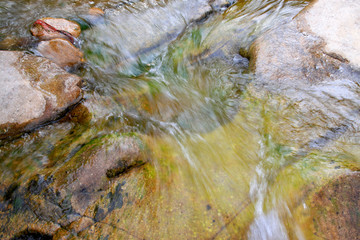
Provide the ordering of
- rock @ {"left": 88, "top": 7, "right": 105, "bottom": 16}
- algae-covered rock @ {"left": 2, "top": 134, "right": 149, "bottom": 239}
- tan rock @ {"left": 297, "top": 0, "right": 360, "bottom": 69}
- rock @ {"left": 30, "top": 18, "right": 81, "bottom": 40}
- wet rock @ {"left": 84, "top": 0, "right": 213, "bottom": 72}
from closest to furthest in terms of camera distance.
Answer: algae-covered rock @ {"left": 2, "top": 134, "right": 149, "bottom": 239} → tan rock @ {"left": 297, "top": 0, "right": 360, "bottom": 69} → rock @ {"left": 30, "top": 18, "right": 81, "bottom": 40} → wet rock @ {"left": 84, "top": 0, "right": 213, "bottom": 72} → rock @ {"left": 88, "top": 7, "right": 105, "bottom": 16}

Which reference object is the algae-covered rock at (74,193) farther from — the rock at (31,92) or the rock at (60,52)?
the rock at (60,52)

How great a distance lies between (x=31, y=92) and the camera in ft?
11.7

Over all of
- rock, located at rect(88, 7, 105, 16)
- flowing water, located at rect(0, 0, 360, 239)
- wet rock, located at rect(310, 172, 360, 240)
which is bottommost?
wet rock, located at rect(310, 172, 360, 240)

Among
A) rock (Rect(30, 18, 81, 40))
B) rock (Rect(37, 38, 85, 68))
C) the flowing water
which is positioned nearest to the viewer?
the flowing water

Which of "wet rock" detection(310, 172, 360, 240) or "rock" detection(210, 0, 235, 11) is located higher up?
"rock" detection(210, 0, 235, 11)

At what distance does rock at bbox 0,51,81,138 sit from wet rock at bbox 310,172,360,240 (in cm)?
403

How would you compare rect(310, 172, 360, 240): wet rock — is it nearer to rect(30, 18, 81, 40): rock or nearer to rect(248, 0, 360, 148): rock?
rect(248, 0, 360, 148): rock

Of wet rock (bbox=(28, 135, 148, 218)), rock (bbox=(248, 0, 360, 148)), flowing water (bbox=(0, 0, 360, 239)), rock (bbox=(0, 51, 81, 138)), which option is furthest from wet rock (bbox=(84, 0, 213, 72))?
wet rock (bbox=(28, 135, 148, 218))

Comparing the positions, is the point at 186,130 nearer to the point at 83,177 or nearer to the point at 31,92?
the point at 83,177

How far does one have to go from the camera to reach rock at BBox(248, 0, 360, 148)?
3.79 meters

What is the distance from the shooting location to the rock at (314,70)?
3785 millimetres

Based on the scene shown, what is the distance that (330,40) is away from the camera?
14.7 feet

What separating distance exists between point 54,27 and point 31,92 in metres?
2.28

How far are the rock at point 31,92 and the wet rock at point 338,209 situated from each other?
403 centimetres
